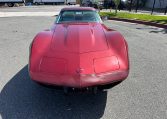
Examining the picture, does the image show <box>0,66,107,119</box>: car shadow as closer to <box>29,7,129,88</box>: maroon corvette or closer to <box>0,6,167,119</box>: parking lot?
<box>0,6,167,119</box>: parking lot

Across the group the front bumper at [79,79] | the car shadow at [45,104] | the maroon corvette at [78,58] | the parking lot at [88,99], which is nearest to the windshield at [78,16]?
the maroon corvette at [78,58]

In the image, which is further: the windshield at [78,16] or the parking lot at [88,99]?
the windshield at [78,16]

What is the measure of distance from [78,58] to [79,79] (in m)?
0.41

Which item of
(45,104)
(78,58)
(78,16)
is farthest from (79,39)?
(78,16)

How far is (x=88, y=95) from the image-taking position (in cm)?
480

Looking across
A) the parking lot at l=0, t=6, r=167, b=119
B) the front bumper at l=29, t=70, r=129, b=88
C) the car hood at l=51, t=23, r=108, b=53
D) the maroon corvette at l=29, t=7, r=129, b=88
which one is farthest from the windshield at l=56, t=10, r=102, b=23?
the front bumper at l=29, t=70, r=129, b=88

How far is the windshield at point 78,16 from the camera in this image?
6.32 metres

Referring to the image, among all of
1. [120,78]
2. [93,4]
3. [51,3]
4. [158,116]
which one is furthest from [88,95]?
[51,3]

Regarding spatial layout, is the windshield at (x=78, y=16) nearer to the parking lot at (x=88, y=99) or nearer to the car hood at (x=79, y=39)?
the car hood at (x=79, y=39)

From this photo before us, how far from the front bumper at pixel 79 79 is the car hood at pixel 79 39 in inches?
21.3

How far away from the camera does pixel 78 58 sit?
4109mm

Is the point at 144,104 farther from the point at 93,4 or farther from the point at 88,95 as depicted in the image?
the point at 93,4

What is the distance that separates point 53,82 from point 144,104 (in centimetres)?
157

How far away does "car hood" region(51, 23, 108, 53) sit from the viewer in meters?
4.35
